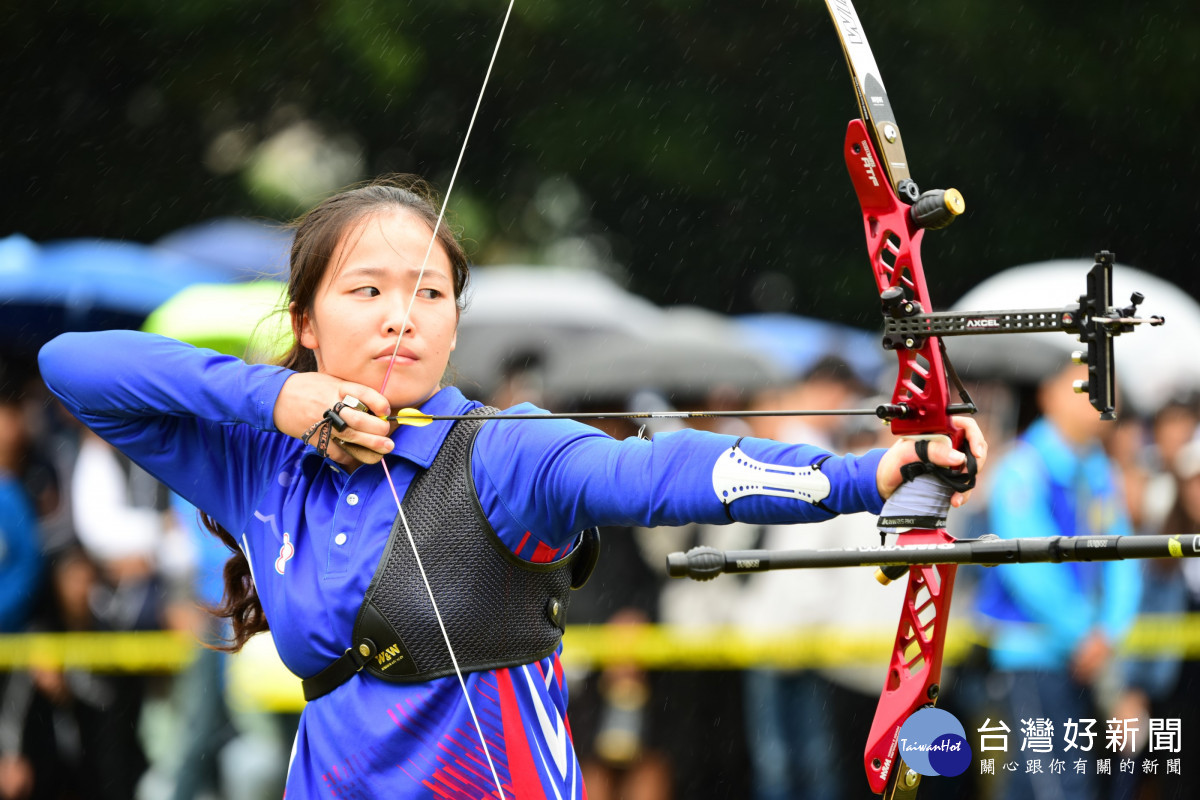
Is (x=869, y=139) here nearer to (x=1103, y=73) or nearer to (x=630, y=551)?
(x=630, y=551)

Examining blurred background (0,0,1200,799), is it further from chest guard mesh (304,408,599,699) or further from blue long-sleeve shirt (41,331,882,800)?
chest guard mesh (304,408,599,699)

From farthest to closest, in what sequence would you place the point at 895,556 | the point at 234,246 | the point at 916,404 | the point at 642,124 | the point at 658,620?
the point at 642,124 < the point at 234,246 < the point at 658,620 < the point at 916,404 < the point at 895,556

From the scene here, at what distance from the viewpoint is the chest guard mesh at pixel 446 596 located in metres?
1.83

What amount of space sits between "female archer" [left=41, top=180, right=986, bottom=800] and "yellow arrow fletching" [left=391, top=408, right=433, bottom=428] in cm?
1

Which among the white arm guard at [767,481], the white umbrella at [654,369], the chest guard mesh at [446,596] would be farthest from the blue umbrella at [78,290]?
the white arm guard at [767,481]

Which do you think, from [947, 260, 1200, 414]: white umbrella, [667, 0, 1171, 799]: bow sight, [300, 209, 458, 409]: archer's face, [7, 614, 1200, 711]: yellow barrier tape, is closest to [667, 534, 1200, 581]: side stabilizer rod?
[667, 0, 1171, 799]: bow sight

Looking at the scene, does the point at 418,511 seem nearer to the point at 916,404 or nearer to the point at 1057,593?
the point at 916,404

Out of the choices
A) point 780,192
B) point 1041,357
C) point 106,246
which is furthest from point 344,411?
point 780,192

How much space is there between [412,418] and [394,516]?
0.14m

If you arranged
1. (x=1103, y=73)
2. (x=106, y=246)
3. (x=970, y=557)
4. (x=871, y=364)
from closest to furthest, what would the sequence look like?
(x=970, y=557)
(x=871, y=364)
(x=106, y=246)
(x=1103, y=73)

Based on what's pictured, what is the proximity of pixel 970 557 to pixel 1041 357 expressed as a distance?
11.8 ft

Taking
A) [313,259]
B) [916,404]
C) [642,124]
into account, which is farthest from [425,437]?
[642,124]

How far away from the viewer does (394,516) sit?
1888 millimetres

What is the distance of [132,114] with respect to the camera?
684cm
